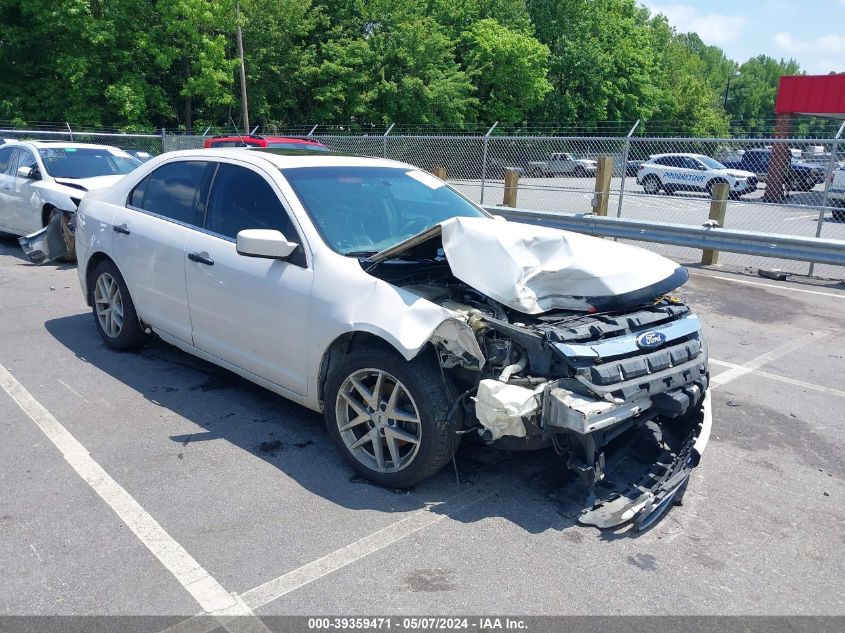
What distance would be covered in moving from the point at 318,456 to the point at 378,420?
25.3 inches

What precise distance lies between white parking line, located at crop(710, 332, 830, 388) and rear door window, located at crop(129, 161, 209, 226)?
4153 millimetres

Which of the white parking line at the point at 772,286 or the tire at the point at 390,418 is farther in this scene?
the white parking line at the point at 772,286

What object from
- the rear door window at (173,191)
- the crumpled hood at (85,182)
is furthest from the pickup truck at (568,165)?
the rear door window at (173,191)

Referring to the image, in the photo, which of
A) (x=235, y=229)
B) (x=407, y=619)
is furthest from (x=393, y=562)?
(x=235, y=229)

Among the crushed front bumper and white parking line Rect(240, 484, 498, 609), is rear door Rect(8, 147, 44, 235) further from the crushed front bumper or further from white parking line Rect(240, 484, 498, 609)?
white parking line Rect(240, 484, 498, 609)

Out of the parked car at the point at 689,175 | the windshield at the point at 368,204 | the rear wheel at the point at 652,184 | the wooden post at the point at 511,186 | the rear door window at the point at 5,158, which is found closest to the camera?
the windshield at the point at 368,204

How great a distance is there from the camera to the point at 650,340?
3615 millimetres

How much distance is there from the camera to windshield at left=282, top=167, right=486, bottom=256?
4.30 meters

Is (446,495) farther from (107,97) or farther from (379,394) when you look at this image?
(107,97)

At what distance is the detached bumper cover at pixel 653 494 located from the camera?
3422 mm

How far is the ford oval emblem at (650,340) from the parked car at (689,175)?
15064 millimetres

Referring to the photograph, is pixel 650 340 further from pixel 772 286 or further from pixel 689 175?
pixel 689 175

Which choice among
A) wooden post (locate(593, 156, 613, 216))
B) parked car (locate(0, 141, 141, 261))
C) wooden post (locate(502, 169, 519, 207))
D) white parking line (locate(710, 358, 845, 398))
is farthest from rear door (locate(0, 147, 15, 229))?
white parking line (locate(710, 358, 845, 398))

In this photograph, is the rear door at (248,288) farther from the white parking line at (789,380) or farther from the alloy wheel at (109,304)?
Answer: the white parking line at (789,380)
